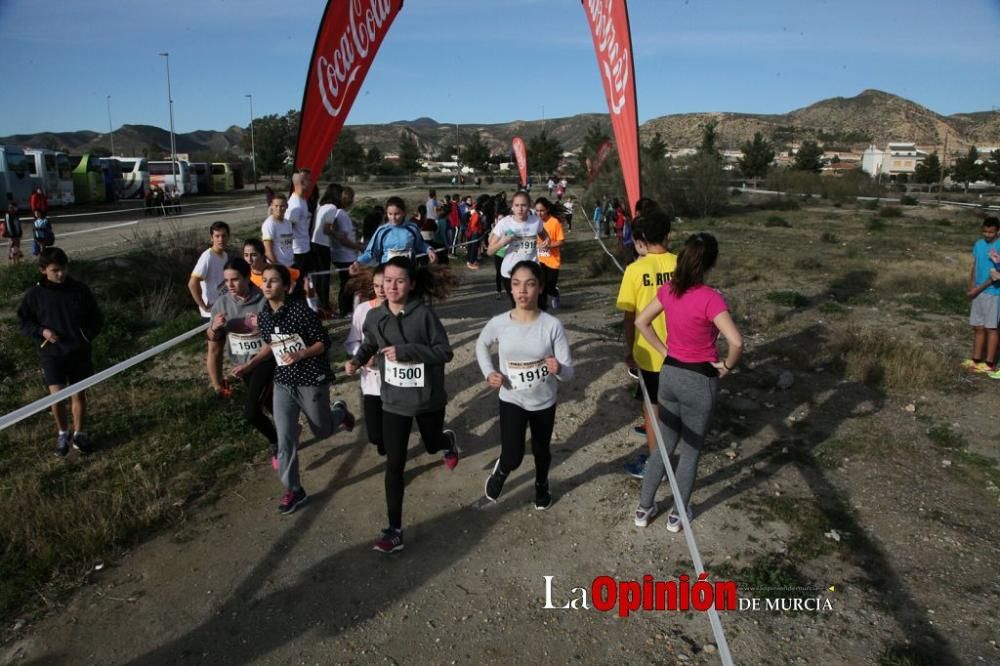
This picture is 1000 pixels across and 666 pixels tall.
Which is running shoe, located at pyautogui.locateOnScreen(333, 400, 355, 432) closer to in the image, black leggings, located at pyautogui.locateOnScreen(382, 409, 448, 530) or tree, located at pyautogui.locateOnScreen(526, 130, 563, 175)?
black leggings, located at pyautogui.locateOnScreen(382, 409, 448, 530)

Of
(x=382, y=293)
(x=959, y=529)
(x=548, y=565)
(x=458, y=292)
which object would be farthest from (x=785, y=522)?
(x=458, y=292)

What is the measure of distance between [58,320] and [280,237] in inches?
101

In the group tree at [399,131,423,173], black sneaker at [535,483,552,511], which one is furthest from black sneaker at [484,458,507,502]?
tree at [399,131,423,173]

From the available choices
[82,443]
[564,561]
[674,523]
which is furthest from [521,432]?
[82,443]

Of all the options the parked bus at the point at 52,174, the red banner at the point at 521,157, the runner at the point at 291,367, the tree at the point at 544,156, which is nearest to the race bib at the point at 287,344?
the runner at the point at 291,367

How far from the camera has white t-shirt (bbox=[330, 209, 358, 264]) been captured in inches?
318

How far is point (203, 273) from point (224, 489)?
232cm

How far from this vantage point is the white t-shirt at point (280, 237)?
720cm

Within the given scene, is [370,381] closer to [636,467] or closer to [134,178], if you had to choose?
[636,467]

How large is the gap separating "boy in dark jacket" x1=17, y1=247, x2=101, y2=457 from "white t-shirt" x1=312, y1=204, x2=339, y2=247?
2979 millimetres

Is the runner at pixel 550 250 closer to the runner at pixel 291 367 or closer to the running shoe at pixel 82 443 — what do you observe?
the runner at pixel 291 367

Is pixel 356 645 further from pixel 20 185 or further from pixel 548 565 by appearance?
pixel 20 185

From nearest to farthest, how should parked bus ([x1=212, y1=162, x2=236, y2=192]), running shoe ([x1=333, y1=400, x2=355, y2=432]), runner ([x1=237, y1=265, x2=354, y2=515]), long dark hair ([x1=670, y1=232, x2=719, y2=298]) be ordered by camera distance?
long dark hair ([x1=670, y1=232, x2=719, y2=298]), runner ([x1=237, y1=265, x2=354, y2=515]), running shoe ([x1=333, y1=400, x2=355, y2=432]), parked bus ([x1=212, y1=162, x2=236, y2=192])

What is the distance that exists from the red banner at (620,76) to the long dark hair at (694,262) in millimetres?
2415
